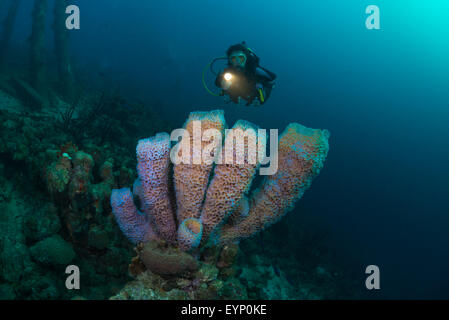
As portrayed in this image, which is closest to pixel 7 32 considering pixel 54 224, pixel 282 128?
pixel 54 224

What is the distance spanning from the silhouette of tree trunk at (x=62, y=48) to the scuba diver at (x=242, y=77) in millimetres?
8682

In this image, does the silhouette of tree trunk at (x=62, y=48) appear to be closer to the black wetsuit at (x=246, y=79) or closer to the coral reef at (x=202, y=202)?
the black wetsuit at (x=246, y=79)

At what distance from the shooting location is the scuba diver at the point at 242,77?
4661 mm

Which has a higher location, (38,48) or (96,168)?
(38,48)

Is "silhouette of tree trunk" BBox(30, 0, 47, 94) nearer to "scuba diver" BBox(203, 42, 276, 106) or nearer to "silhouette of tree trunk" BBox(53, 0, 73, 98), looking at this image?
"silhouette of tree trunk" BBox(53, 0, 73, 98)

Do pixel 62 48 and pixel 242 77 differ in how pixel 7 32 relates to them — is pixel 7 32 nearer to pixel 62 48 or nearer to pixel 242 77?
pixel 62 48

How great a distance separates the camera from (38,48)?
9.41 metres

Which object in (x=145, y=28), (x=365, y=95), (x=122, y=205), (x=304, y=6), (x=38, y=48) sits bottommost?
(x=122, y=205)

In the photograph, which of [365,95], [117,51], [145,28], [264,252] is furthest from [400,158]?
[145,28]

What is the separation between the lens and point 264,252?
5.99 meters

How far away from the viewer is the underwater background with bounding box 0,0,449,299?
2697 millimetres

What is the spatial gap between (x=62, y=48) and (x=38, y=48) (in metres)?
1.88

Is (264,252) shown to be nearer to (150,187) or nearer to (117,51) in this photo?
(150,187)

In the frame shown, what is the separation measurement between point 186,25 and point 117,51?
4677 centimetres
